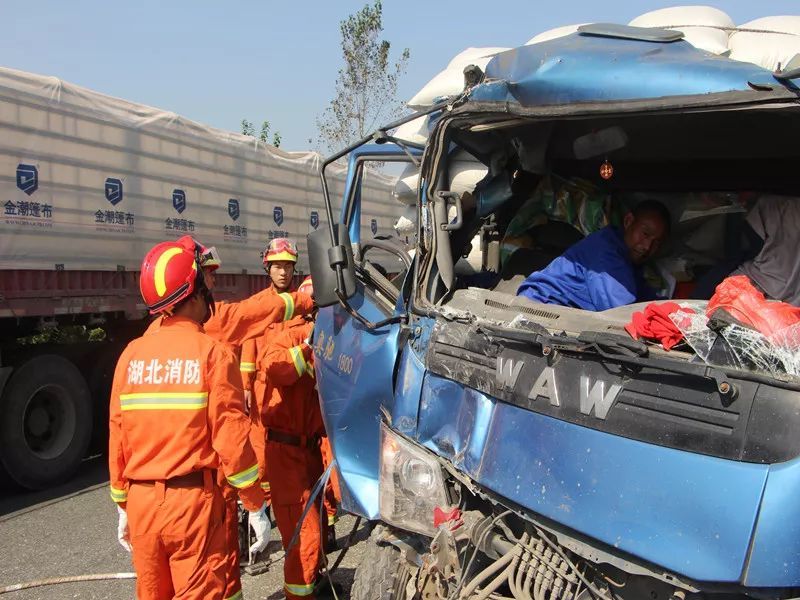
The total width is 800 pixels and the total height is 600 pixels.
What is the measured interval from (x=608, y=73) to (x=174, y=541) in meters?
2.19

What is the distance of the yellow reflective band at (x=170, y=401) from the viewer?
2.74 metres

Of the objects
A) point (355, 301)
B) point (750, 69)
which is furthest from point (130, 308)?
point (750, 69)

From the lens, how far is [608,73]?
2.28 m

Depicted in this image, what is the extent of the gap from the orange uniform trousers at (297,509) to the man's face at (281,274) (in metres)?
1.10

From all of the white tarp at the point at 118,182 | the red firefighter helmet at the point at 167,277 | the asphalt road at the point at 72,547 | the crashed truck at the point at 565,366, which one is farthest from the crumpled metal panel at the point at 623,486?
the white tarp at the point at 118,182

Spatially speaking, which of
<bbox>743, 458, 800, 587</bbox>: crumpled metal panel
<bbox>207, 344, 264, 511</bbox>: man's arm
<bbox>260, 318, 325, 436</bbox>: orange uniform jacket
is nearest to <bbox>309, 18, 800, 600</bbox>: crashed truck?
<bbox>743, 458, 800, 587</bbox>: crumpled metal panel

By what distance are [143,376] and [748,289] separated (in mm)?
2088

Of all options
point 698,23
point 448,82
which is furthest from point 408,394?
point 448,82

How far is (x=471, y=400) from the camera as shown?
233 centimetres

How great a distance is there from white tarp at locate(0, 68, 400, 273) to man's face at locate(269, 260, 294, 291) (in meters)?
2.69

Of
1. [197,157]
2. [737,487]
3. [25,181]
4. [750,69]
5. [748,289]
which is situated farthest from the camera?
[197,157]

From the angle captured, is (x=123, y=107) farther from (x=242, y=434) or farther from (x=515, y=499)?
(x=515, y=499)

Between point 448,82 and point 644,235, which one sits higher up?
point 448,82

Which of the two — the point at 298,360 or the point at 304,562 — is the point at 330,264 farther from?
the point at 304,562
